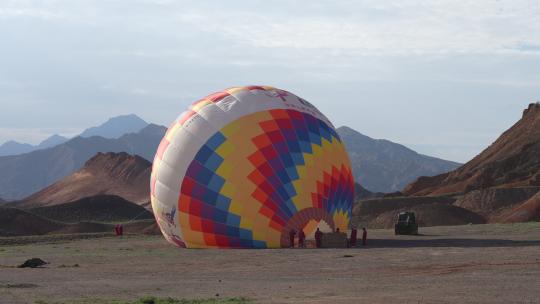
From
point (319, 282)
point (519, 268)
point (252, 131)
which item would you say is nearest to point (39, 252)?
point (252, 131)

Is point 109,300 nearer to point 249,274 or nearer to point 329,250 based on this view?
point 249,274

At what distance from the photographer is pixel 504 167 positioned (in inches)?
4220

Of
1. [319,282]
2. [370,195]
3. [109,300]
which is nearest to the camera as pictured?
[109,300]

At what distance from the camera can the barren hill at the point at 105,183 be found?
13985cm

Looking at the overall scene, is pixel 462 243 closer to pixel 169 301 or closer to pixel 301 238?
pixel 301 238

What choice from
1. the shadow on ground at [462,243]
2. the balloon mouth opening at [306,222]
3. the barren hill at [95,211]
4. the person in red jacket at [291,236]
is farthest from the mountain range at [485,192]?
the person in red jacket at [291,236]

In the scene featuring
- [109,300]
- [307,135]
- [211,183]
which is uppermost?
[307,135]

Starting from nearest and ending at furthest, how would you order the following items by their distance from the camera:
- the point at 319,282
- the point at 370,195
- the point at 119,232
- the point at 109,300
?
1. the point at 109,300
2. the point at 319,282
3. the point at 119,232
4. the point at 370,195

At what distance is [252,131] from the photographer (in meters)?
31.4

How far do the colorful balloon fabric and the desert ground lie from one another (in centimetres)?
94

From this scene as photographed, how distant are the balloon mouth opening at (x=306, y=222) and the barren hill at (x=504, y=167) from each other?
66.0 m

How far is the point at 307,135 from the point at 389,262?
7117mm

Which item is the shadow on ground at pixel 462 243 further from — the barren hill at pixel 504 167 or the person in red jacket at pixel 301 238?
the barren hill at pixel 504 167

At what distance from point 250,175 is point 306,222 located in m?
2.75
